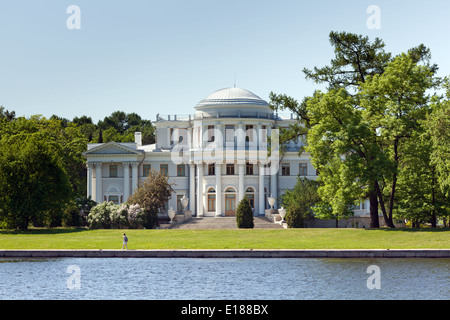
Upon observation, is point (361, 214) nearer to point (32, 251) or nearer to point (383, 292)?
point (32, 251)

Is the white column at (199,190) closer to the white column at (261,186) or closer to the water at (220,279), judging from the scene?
the white column at (261,186)

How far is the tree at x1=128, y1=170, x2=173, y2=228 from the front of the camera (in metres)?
78.8

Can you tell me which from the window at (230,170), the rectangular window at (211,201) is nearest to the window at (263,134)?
the window at (230,170)

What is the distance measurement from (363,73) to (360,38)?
2978 mm

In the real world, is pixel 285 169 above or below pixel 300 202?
above

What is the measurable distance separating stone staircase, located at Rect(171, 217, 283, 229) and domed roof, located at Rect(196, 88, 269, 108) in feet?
42.7

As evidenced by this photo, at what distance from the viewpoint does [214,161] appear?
88250 millimetres

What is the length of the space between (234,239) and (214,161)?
2907 cm

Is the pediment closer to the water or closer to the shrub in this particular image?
the shrub

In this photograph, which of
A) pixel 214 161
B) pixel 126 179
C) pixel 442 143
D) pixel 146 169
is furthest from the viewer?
pixel 146 169

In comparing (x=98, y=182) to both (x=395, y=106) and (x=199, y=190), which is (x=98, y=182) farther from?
(x=395, y=106)

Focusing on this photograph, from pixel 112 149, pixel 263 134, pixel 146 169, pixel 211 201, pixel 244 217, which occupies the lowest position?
pixel 244 217

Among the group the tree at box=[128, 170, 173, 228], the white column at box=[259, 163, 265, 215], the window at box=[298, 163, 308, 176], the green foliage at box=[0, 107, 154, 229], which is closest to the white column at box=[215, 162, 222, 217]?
the white column at box=[259, 163, 265, 215]

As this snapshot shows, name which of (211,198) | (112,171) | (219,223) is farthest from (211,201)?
(112,171)
